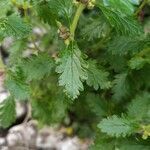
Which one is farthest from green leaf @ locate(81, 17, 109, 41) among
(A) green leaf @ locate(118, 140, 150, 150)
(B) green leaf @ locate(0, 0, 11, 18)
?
(A) green leaf @ locate(118, 140, 150, 150)

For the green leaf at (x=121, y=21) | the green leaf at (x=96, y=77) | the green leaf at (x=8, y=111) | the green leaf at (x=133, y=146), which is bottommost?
the green leaf at (x=133, y=146)

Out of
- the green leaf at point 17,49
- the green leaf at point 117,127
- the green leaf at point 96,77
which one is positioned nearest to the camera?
the green leaf at point 117,127

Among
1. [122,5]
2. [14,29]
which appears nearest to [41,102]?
[14,29]

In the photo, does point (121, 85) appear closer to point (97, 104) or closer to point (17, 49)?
point (97, 104)

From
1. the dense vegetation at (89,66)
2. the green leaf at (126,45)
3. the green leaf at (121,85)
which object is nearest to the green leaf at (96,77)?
the dense vegetation at (89,66)

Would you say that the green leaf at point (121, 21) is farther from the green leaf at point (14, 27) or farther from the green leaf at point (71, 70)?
the green leaf at point (14, 27)

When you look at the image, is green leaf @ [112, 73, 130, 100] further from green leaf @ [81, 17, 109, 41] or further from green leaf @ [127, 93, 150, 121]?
green leaf @ [81, 17, 109, 41]
